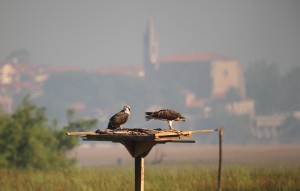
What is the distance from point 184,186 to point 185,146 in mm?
147522

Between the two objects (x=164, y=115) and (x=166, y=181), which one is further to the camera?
(x=166, y=181)

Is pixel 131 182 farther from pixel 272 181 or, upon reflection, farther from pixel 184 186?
pixel 272 181

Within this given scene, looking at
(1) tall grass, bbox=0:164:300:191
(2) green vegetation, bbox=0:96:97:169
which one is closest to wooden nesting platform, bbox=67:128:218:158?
(1) tall grass, bbox=0:164:300:191

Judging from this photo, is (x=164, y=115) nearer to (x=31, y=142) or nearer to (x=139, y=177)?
(x=139, y=177)

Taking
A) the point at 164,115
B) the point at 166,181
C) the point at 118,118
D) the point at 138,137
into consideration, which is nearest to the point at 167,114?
the point at 164,115

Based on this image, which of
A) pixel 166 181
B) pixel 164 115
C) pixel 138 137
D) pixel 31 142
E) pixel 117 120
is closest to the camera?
pixel 138 137

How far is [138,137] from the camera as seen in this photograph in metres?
12.9

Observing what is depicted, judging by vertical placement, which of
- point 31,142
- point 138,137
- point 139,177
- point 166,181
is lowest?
point 139,177

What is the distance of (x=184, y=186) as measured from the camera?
71.8 feet

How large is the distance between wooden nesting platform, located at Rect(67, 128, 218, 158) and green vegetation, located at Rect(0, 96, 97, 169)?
2250 cm

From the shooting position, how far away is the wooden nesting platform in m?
12.8

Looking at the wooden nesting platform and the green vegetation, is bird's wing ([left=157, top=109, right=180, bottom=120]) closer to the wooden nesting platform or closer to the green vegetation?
the wooden nesting platform

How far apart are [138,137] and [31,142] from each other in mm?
25359

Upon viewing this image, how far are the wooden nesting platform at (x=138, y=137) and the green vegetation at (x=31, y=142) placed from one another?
22503mm
